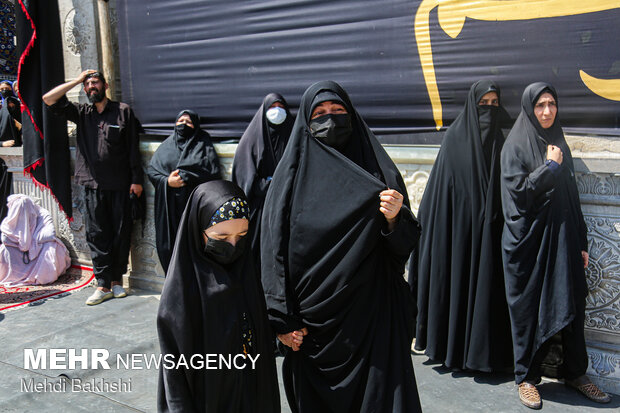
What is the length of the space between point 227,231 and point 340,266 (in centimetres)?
41

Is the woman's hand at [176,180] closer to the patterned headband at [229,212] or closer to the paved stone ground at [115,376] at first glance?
the paved stone ground at [115,376]

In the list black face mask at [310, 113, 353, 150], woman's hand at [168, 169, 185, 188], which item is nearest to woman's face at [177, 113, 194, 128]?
woman's hand at [168, 169, 185, 188]

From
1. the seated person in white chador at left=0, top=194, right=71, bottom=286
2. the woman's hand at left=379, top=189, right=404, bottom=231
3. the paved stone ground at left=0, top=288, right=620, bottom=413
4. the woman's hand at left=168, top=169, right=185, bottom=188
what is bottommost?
the paved stone ground at left=0, top=288, right=620, bottom=413

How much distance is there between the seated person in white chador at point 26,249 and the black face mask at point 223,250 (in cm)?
372

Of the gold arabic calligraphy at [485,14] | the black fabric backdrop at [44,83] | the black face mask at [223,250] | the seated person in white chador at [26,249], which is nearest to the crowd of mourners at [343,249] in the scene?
the black face mask at [223,250]

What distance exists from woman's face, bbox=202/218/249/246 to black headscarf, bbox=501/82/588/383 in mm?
1549

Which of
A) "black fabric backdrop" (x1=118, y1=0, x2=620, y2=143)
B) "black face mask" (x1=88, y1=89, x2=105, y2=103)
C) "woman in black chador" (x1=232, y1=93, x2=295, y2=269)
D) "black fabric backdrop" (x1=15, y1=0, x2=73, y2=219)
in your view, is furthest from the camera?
"black fabric backdrop" (x1=15, y1=0, x2=73, y2=219)

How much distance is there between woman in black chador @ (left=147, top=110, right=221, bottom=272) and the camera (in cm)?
383

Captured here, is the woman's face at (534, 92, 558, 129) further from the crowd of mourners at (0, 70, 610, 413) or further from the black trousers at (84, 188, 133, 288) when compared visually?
the black trousers at (84, 188, 133, 288)

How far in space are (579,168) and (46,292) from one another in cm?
420

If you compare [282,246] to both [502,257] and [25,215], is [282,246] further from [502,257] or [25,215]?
[25,215]

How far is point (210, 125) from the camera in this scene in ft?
13.3

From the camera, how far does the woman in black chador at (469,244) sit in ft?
8.86

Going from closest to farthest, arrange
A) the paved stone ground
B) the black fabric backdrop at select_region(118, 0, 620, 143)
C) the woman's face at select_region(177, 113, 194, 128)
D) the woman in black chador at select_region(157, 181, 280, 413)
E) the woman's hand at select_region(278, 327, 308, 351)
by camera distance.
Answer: the woman in black chador at select_region(157, 181, 280, 413) → the woman's hand at select_region(278, 327, 308, 351) → the paved stone ground → the black fabric backdrop at select_region(118, 0, 620, 143) → the woman's face at select_region(177, 113, 194, 128)
